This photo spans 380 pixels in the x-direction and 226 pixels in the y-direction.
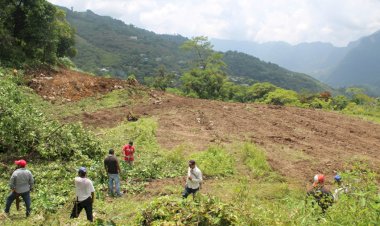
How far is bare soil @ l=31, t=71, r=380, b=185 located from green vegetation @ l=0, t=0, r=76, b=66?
115 inches

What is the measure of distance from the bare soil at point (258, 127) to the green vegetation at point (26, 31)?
2.91m

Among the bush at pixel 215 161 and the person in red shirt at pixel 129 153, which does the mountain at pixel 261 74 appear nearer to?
the bush at pixel 215 161

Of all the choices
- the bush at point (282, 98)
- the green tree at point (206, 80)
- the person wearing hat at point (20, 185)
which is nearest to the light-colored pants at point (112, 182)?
the person wearing hat at point (20, 185)

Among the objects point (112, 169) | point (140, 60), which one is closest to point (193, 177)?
point (112, 169)

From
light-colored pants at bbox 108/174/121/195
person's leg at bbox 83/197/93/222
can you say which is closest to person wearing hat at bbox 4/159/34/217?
person's leg at bbox 83/197/93/222

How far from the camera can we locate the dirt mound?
27.3 m

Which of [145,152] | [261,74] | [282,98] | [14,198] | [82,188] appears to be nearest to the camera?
[82,188]

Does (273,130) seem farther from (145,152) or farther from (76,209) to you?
(76,209)

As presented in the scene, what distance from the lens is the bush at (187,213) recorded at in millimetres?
7625

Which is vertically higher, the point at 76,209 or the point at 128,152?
the point at 128,152

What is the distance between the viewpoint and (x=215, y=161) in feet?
56.0

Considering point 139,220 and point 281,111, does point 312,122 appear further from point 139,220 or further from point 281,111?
point 139,220

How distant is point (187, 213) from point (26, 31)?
27.6 meters

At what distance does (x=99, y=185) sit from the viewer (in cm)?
1401
